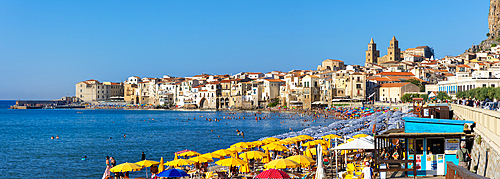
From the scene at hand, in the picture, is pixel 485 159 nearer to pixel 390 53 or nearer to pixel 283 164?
pixel 283 164

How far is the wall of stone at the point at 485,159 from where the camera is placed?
9.13 metres

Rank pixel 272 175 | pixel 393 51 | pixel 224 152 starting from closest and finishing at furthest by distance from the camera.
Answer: pixel 272 175, pixel 224 152, pixel 393 51

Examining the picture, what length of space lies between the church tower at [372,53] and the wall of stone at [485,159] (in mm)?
134364

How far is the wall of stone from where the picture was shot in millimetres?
9129

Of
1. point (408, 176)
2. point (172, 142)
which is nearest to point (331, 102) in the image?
point (172, 142)

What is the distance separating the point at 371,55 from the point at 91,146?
121m

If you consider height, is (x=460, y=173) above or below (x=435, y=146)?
above

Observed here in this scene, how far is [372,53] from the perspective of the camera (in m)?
141

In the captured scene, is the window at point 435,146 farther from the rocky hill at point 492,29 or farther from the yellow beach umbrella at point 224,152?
the rocky hill at point 492,29

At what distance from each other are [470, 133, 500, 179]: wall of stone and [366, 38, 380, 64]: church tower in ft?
441

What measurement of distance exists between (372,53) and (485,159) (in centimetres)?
13604

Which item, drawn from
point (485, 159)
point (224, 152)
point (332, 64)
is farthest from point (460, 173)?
point (332, 64)

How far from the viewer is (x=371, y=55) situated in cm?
14112

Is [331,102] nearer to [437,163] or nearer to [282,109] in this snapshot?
[282,109]
